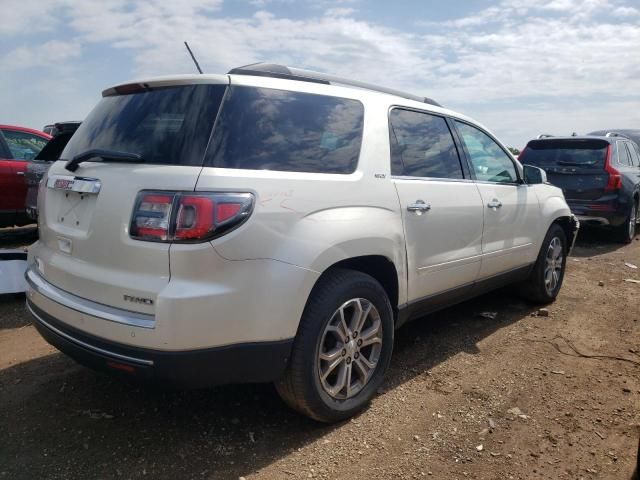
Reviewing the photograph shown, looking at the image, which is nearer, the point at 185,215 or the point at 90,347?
the point at 185,215

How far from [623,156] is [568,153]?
1258 mm

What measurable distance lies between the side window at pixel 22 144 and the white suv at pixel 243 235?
5388 millimetres

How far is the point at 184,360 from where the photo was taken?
2.28 meters

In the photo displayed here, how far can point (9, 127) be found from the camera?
7.58m

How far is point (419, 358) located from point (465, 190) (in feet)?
4.19

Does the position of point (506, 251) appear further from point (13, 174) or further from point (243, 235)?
point (13, 174)

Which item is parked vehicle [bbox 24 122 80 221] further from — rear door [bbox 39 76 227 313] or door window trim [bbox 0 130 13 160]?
rear door [bbox 39 76 227 313]

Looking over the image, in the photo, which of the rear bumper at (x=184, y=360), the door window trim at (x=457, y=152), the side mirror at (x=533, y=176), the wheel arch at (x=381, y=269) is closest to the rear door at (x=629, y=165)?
the side mirror at (x=533, y=176)

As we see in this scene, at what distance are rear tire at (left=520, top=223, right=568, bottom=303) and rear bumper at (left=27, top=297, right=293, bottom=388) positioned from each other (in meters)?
3.34

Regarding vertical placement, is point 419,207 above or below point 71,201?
below

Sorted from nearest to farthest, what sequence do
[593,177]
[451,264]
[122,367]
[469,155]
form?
[122,367]
[451,264]
[469,155]
[593,177]

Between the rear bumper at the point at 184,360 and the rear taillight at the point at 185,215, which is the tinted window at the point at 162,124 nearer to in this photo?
the rear taillight at the point at 185,215

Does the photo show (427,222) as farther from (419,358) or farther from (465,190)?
(419,358)

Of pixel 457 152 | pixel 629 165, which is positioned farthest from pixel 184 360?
pixel 629 165
